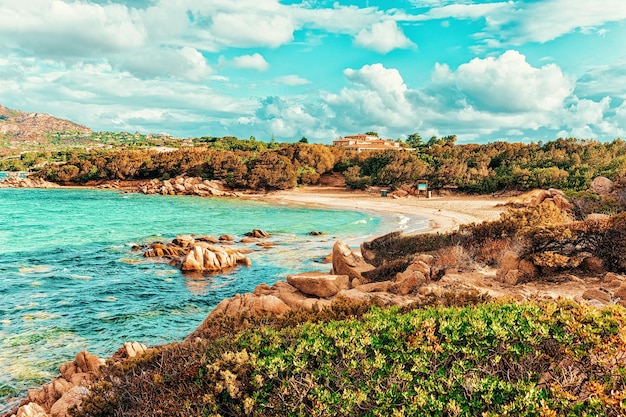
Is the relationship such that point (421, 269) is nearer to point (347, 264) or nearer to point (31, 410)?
point (347, 264)

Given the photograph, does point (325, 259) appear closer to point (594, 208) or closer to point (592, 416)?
point (594, 208)

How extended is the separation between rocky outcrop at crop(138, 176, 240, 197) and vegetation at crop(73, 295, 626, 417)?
5842cm

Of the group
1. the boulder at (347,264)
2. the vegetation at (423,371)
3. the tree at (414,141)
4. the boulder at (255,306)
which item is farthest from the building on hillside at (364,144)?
the vegetation at (423,371)

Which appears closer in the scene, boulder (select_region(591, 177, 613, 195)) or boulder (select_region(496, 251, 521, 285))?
boulder (select_region(496, 251, 521, 285))

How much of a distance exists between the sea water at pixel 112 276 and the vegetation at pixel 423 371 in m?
7.23

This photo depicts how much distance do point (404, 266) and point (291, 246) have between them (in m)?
13.2

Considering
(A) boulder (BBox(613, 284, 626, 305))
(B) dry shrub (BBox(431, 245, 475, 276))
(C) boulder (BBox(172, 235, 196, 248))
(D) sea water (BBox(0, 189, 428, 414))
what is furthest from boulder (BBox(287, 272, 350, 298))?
(C) boulder (BBox(172, 235, 196, 248))

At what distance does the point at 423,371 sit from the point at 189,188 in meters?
Result: 65.4

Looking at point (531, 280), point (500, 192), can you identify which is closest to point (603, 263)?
point (531, 280)

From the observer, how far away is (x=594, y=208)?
64.7ft

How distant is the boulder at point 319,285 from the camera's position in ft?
→ 38.2

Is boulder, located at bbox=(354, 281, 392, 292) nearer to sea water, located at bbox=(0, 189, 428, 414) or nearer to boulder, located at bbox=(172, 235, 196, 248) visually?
sea water, located at bbox=(0, 189, 428, 414)

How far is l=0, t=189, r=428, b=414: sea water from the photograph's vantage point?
1205 cm

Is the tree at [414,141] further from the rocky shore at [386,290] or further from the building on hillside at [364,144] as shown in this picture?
the rocky shore at [386,290]
